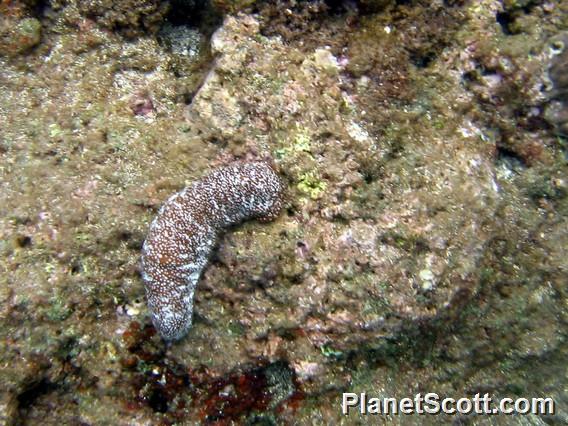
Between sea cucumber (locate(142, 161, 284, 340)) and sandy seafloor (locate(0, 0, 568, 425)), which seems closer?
sea cucumber (locate(142, 161, 284, 340))

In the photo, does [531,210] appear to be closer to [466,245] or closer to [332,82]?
[466,245]

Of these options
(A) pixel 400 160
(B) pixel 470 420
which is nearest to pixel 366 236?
(A) pixel 400 160

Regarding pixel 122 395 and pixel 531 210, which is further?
pixel 531 210

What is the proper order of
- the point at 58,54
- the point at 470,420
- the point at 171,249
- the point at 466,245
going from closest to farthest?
the point at 171,249
the point at 466,245
the point at 58,54
the point at 470,420

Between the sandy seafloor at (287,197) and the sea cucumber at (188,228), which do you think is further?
the sandy seafloor at (287,197)

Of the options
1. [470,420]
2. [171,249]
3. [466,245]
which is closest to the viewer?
[171,249]
